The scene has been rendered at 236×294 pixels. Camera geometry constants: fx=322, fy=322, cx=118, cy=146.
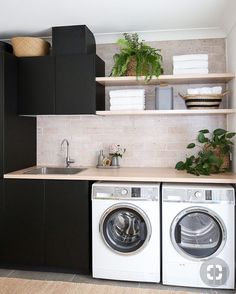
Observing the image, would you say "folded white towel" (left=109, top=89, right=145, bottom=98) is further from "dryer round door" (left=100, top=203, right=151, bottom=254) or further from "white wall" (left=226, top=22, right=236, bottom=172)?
"dryer round door" (left=100, top=203, right=151, bottom=254)

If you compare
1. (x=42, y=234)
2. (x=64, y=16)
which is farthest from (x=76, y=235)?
(x=64, y=16)

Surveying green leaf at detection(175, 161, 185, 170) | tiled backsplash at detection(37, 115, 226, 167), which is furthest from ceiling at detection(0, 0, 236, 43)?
green leaf at detection(175, 161, 185, 170)

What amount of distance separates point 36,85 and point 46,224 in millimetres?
1411

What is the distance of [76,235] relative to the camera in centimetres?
301

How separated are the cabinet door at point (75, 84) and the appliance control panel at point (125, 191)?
794 millimetres

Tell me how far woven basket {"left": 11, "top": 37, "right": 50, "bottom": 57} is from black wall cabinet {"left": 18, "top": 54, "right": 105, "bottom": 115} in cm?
8

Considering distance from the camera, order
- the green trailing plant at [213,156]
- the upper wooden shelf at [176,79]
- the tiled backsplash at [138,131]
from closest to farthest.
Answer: the green trailing plant at [213,156] → the upper wooden shelf at [176,79] → the tiled backsplash at [138,131]

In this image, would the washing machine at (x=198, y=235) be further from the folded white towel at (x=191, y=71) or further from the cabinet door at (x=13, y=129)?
the cabinet door at (x=13, y=129)

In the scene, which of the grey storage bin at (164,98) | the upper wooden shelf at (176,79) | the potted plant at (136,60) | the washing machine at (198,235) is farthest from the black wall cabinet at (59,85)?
the washing machine at (198,235)

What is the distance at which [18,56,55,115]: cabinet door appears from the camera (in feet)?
10.8

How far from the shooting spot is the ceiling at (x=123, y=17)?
275 centimetres

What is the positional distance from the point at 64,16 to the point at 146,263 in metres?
2.39

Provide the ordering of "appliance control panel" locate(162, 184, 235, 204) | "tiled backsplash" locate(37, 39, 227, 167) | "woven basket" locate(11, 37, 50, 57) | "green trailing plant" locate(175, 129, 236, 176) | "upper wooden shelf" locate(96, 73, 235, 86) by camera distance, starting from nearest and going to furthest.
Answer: "appliance control panel" locate(162, 184, 235, 204)
"green trailing plant" locate(175, 129, 236, 176)
"upper wooden shelf" locate(96, 73, 235, 86)
"woven basket" locate(11, 37, 50, 57)
"tiled backsplash" locate(37, 39, 227, 167)

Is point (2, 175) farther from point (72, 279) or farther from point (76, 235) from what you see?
point (72, 279)
